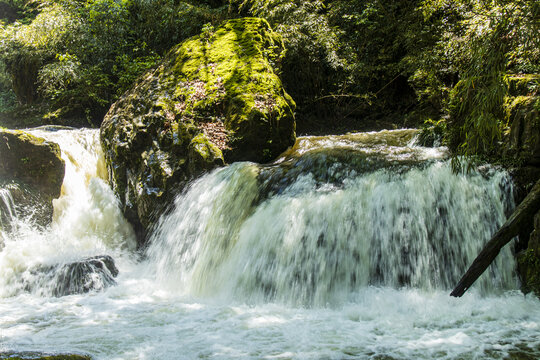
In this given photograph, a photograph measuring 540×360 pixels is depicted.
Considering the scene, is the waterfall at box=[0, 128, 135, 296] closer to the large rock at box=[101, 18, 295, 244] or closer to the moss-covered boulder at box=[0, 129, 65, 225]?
the moss-covered boulder at box=[0, 129, 65, 225]

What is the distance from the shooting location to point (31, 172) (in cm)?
707

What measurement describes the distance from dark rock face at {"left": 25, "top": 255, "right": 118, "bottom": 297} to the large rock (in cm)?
145

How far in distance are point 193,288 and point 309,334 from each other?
2.25 metres

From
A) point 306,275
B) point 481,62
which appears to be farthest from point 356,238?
point 481,62

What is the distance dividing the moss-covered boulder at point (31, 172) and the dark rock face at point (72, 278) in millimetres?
1641

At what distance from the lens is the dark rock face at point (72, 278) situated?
5.46 m

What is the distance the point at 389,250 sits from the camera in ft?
15.0

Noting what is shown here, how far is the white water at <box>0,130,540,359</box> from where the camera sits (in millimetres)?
3342

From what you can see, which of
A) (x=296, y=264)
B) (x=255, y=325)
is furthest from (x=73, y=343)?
(x=296, y=264)

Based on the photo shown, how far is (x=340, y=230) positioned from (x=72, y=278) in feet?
12.3

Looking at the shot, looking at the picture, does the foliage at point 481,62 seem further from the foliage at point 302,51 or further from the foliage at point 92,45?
the foliage at point 92,45

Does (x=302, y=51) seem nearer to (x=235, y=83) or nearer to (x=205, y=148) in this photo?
(x=235, y=83)

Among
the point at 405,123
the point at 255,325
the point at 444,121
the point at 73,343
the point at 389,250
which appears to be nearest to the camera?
the point at 73,343

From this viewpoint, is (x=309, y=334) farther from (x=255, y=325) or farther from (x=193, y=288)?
(x=193, y=288)
